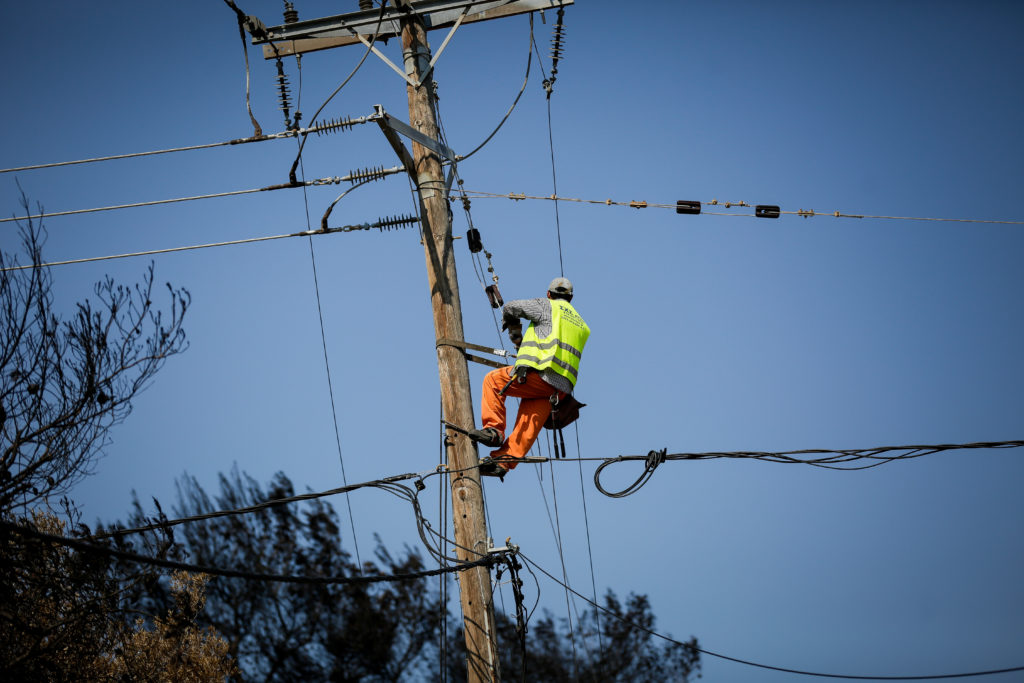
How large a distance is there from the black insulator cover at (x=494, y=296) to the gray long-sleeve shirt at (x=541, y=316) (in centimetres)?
49

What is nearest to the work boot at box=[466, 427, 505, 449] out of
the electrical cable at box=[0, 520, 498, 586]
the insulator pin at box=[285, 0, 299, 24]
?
the electrical cable at box=[0, 520, 498, 586]

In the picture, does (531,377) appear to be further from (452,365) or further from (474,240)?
(474,240)

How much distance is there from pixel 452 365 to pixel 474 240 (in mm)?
1557

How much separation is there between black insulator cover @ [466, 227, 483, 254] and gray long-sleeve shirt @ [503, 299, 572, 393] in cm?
92

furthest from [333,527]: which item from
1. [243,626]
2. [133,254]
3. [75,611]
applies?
[133,254]

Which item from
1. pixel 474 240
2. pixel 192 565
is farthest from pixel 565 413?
pixel 192 565

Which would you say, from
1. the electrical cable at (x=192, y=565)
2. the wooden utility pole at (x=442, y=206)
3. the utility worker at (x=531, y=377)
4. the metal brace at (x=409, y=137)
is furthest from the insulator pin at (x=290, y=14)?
the electrical cable at (x=192, y=565)

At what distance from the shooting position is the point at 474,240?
9336mm

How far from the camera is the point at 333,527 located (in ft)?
70.3

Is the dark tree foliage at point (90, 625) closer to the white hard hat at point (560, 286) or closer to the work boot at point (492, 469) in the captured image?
the work boot at point (492, 469)

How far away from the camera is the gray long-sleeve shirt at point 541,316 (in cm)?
A: 843

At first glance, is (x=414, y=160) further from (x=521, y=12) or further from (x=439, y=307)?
(x=521, y=12)

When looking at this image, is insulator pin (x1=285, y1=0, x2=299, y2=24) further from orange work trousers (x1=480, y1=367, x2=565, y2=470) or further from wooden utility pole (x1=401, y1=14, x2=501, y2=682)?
orange work trousers (x1=480, y1=367, x2=565, y2=470)

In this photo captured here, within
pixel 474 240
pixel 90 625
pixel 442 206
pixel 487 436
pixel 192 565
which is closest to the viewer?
pixel 192 565
